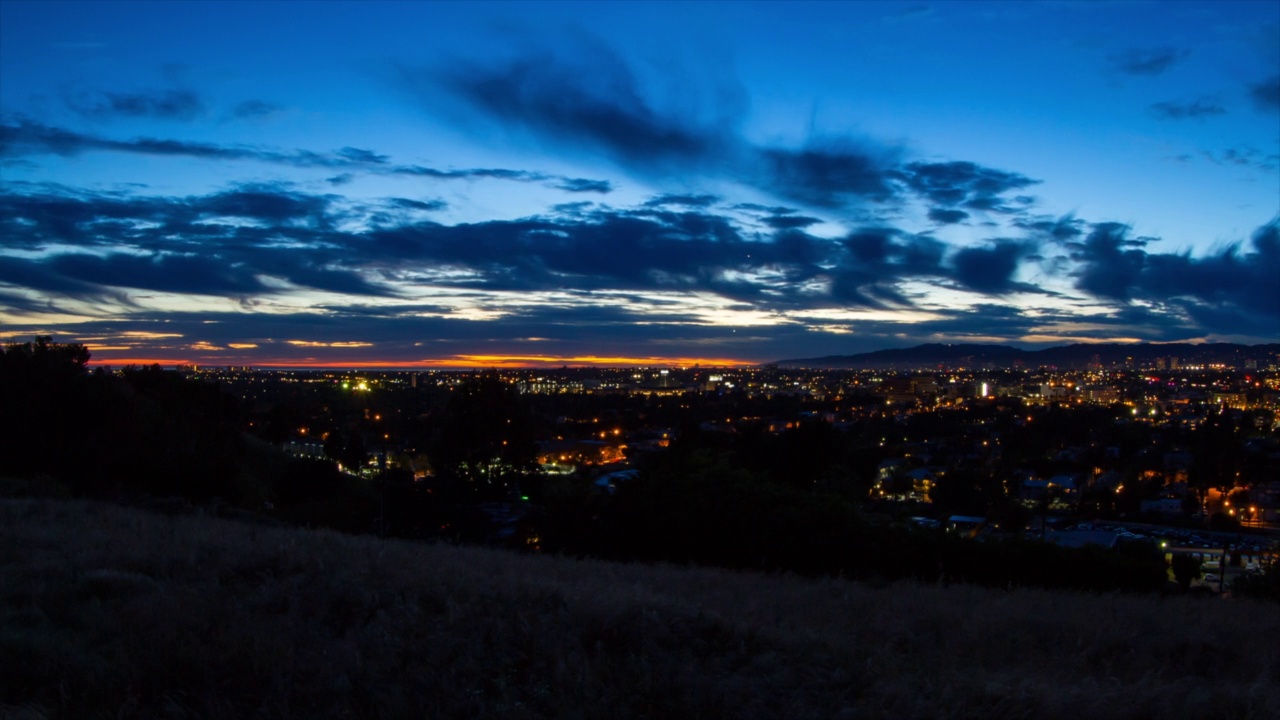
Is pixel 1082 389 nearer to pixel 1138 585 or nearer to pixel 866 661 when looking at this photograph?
pixel 1138 585

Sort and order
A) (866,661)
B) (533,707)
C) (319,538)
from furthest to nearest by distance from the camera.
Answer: (319,538) → (866,661) → (533,707)

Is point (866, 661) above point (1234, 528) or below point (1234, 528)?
above

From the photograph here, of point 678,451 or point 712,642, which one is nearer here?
point 712,642

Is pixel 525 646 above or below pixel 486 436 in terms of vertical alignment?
above

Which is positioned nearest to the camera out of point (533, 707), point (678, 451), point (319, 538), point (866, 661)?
point (533, 707)

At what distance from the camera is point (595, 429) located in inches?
1919

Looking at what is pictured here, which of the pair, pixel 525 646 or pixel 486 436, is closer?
pixel 525 646

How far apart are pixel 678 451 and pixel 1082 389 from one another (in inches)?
2447

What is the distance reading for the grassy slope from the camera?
14.9 ft

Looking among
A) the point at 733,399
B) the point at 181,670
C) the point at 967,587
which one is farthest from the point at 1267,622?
the point at 733,399

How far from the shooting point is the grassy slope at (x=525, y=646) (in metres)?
4.55

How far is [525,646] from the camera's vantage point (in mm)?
5328

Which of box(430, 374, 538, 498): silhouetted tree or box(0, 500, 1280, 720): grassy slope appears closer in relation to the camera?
box(0, 500, 1280, 720): grassy slope

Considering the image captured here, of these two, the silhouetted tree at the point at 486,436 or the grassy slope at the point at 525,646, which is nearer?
the grassy slope at the point at 525,646
